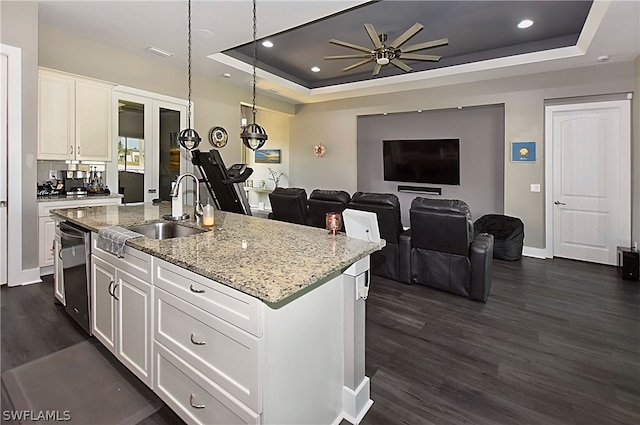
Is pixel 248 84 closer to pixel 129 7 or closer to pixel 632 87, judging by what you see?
pixel 129 7

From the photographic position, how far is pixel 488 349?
263cm

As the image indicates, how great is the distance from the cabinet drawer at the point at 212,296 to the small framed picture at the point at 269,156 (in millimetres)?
7456

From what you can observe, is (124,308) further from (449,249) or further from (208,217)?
(449,249)

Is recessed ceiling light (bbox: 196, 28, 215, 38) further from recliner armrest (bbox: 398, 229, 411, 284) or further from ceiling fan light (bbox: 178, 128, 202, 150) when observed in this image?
recliner armrest (bbox: 398, 229, 411, 284)

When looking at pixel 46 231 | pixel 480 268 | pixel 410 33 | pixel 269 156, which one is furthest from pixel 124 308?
pixel 269 156

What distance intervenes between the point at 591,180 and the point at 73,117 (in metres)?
7.34

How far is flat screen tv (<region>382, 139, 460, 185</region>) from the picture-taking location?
6609 mm

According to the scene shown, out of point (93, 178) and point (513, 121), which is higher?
point (513, 121)

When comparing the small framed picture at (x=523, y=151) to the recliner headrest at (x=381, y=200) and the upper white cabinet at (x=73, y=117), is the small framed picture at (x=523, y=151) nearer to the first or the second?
the recliner headrest at (x=381, y=200)

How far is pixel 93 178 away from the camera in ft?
15.6

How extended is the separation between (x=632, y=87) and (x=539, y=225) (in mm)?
2276

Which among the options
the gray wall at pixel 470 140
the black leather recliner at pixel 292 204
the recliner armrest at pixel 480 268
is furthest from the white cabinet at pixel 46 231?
the gray wall at pixel 470 140

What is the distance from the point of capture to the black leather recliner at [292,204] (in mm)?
4774

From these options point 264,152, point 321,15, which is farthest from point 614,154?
point 264,152
